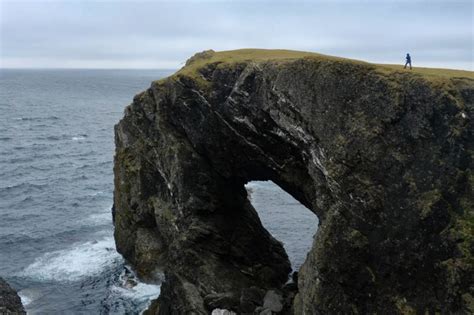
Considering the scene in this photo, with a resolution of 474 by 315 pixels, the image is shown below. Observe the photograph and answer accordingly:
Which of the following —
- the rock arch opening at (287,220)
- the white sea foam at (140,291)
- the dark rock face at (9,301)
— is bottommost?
the white sea foam at (140,291)

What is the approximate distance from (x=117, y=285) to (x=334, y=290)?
24862 mm

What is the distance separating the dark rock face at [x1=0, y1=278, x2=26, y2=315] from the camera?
38.9 metres

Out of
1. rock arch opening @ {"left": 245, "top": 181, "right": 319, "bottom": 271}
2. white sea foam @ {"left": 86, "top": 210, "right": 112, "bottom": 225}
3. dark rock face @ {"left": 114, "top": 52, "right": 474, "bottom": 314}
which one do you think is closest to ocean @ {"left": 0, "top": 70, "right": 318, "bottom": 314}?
white sea foam @ {"left": 86, "top": 210, "right": 112, "bottom": 225}

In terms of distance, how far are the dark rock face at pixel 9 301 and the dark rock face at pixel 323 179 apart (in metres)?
11.9

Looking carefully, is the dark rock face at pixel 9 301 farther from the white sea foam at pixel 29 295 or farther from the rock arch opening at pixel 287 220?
the rock arch opening at pixel 287 220

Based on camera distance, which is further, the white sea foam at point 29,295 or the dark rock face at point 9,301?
the white sea foam at point 29,295

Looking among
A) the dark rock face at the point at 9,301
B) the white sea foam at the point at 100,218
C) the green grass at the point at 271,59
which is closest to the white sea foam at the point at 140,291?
the dark rock face at the point at 9,301

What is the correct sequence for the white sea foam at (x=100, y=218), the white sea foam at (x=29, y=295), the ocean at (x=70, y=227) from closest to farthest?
the white sea foam at (x=29, y=295)
the ocean at (x=70, y=227)
the white sea foam at (x=100, y=218)

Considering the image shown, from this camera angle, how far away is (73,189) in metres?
76.2

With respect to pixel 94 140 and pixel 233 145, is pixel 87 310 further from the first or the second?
pixel 94 140

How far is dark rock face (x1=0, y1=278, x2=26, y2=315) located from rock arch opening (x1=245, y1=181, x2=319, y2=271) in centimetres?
2348

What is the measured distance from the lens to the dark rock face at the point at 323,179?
24.4m

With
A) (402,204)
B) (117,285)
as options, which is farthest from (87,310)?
(402,204)

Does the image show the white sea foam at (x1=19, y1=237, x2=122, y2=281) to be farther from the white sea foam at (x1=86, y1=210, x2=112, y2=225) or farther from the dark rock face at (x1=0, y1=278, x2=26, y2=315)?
the white sea foam at (x1=86, y1=210, x2=112, y2=225)
